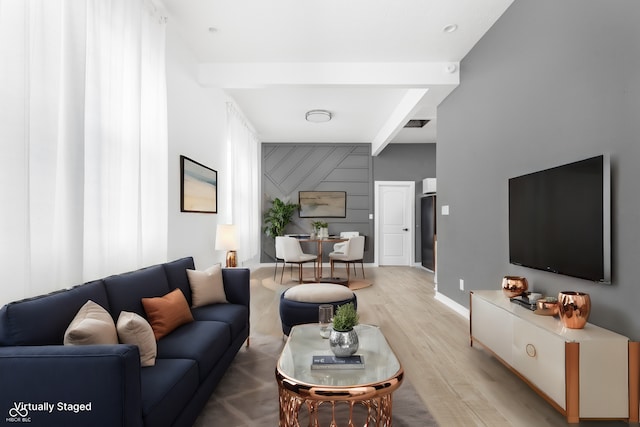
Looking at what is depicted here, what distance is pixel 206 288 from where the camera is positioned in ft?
9.98

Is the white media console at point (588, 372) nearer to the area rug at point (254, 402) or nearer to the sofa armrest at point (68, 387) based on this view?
the area rug at point (254, 402)

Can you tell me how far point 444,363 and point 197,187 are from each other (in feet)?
10.1

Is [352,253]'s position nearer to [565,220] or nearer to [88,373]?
[565,220]

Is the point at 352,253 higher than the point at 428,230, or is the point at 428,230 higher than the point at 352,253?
the point at 428,230

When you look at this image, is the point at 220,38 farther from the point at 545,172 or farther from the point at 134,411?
the point at 134,411

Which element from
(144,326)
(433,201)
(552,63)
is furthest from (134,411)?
(433,201)

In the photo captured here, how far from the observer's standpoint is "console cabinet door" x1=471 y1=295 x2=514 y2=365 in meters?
2.59

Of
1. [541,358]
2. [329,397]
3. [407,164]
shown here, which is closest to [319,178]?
[407,164]

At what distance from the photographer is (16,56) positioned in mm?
1657

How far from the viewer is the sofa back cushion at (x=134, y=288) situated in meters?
2.07

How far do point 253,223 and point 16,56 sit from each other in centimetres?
568

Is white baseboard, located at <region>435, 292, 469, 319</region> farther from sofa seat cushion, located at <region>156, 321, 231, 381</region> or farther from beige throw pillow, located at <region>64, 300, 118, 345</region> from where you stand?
beige throw pillow, located at <region>64, 300, 118, 345</region>

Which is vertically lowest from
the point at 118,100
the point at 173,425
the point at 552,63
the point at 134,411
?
the point at 173,425

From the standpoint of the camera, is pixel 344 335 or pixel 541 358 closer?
pixel 344 335
